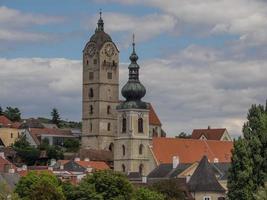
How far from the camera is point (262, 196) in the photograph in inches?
1969

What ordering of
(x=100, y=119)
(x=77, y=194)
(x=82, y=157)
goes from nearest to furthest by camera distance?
(x=77, y=194) → (x=82, y=157) → (x=100, y=119)

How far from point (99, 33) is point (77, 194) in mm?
95062

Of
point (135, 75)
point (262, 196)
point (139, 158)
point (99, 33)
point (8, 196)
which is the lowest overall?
point (262, 196)

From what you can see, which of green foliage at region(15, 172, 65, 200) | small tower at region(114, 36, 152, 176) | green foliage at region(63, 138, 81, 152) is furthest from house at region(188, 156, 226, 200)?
green foliage at region(63, 138, 81, 152)

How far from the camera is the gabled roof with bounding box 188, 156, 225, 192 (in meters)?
108

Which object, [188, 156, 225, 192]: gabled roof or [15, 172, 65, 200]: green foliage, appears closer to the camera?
[15, 172, 65, 200]: green foliage

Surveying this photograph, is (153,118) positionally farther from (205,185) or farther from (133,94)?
(205,185)

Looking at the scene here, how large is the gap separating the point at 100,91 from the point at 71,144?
15.6 meters

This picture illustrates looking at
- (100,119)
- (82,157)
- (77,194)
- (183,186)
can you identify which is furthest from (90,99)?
(77,194)

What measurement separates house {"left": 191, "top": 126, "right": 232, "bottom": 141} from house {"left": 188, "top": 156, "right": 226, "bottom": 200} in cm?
7209

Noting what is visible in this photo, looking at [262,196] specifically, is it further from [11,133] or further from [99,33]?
[11,133]

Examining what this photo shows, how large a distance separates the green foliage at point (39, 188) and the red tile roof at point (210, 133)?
9262cm

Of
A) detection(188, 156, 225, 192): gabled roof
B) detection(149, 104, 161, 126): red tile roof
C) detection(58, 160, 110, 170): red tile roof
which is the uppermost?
detection(149, 104, 161, 126): red tile roof

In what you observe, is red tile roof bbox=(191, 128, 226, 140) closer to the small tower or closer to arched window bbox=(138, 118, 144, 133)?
the small tower
